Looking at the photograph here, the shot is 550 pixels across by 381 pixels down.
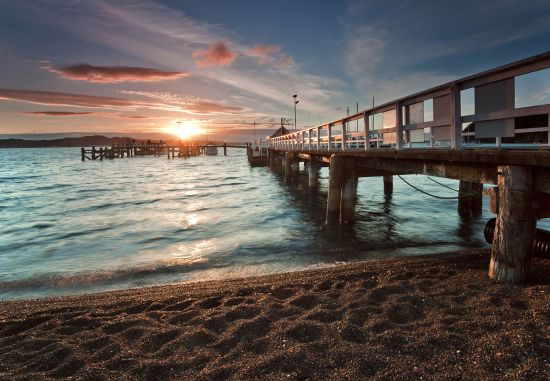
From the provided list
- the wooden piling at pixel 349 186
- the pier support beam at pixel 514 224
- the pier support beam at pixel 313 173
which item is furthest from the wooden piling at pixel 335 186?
the pier support beam at pixel 313 173

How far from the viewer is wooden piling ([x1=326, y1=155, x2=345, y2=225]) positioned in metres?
10.8

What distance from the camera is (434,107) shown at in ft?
19.9

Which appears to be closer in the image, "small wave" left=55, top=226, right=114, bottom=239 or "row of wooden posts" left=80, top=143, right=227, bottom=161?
"small wave" left=55, top=226, right=114, bottom=239

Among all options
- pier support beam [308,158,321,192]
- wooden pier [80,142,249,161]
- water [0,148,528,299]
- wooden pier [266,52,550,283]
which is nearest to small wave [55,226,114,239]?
water [0,148,528,299]

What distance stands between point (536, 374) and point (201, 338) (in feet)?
10.1

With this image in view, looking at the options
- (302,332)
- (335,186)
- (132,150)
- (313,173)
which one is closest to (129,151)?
(132,150)

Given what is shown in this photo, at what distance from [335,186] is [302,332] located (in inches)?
302

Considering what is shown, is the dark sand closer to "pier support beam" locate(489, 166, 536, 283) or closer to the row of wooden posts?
"pier support beam" locate(489, 166, 536, 283)

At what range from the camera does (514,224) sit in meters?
4.45

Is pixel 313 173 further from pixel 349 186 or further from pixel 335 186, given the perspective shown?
pixel 349 186

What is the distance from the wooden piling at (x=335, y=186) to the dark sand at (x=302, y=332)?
559cm

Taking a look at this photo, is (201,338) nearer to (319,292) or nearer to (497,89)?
(319,292)

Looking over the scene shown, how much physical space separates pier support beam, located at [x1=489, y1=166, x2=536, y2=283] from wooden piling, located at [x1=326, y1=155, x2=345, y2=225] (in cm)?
630

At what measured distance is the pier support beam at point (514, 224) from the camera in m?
4.38
